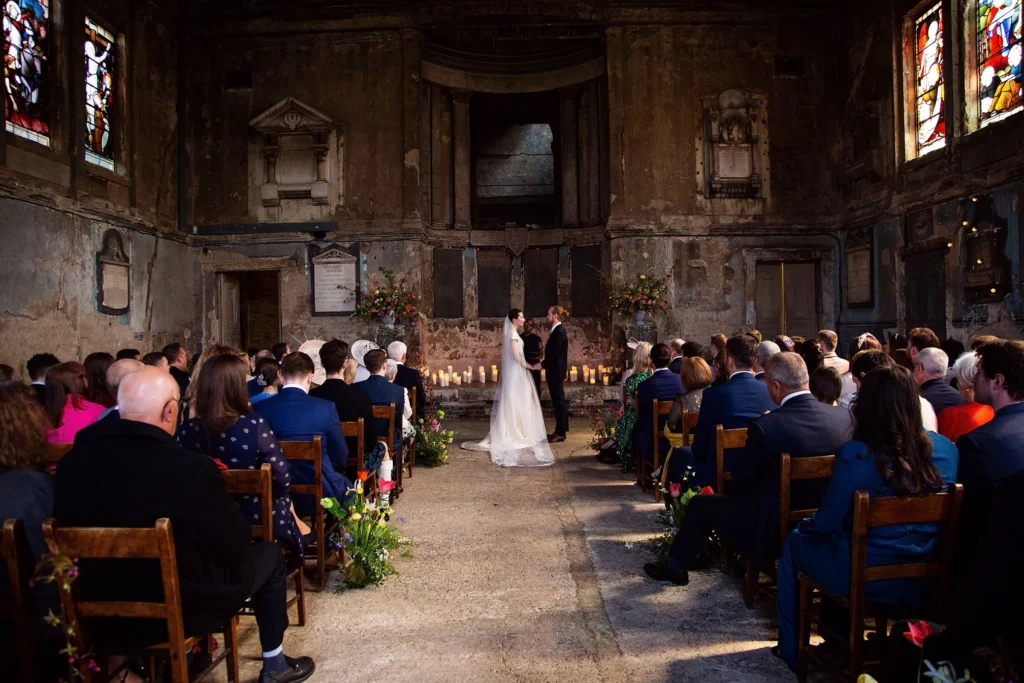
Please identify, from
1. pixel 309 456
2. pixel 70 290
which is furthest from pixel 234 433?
pixel 70 290

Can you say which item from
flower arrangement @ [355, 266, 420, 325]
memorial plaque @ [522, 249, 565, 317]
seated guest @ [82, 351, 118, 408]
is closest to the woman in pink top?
seated guest @ [82, 351, 118, 408]

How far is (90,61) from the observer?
10523 millimetres

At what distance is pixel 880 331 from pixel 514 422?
7.27 metres

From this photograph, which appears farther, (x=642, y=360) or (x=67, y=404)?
(x=642, y=360)

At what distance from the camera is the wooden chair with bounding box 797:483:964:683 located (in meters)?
2.35

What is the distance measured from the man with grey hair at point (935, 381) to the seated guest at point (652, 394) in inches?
75.6

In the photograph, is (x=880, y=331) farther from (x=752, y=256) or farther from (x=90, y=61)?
(x=90, y=61)

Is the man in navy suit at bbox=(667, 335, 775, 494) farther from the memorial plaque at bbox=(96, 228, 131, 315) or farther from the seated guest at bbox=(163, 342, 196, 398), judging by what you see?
the memorial plaque at bbox=(96, 228, 131, 315)

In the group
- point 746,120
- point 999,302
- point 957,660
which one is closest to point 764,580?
point 957,660

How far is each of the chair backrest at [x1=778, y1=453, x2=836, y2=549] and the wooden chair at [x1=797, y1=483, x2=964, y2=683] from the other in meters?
0.55

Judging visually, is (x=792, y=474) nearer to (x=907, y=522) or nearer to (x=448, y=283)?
(x=907, y=522)

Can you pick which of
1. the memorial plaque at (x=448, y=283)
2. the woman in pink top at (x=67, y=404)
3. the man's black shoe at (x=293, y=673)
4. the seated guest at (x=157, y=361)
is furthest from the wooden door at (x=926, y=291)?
the woman in pink top at (x=67, y=404)

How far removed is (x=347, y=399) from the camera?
505 centimetres

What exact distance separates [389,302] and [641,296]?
14.7ft
